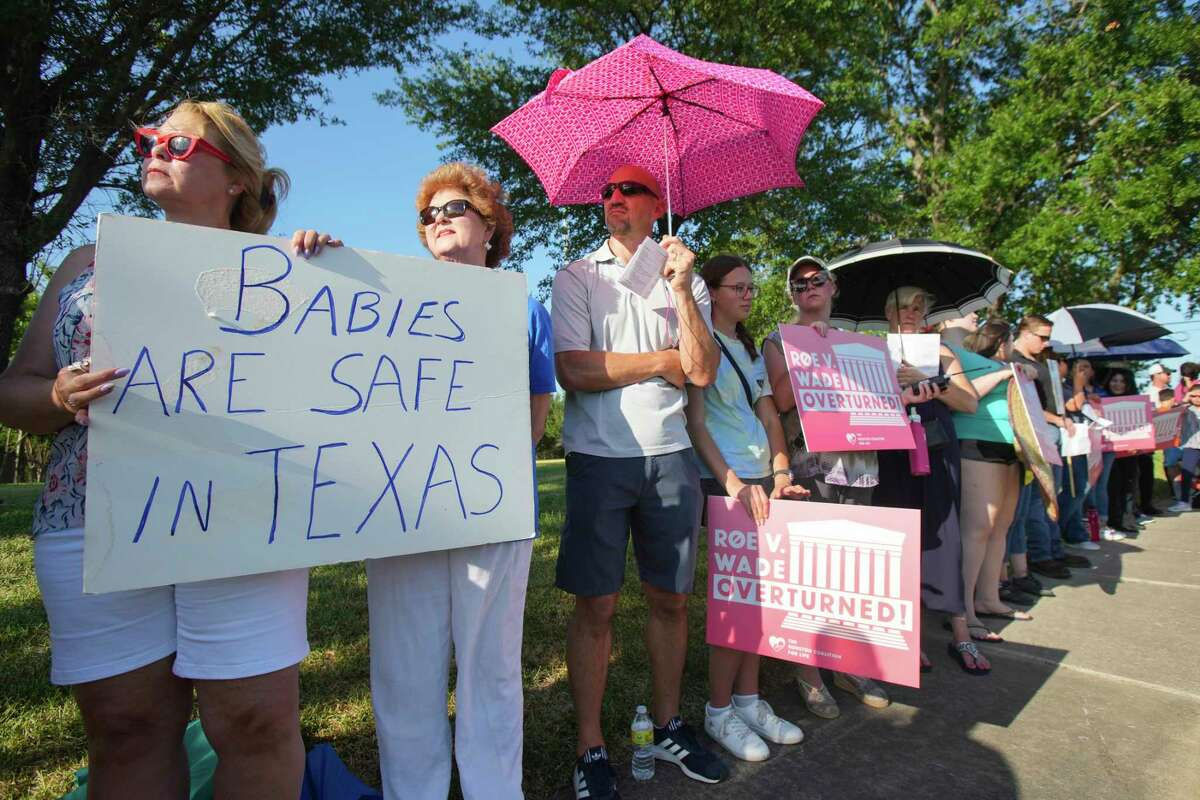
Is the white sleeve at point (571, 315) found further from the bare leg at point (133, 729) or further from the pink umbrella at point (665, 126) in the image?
the bare leg at point (133, 729)

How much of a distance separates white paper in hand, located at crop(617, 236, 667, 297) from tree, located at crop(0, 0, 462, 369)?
24.6 ft

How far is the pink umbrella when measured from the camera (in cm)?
250

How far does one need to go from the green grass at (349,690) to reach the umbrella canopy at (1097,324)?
5.70 meters

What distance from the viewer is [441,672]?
1.94 meters

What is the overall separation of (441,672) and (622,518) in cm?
82

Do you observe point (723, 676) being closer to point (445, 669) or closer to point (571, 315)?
point (445, 669)

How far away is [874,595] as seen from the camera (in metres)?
2.39

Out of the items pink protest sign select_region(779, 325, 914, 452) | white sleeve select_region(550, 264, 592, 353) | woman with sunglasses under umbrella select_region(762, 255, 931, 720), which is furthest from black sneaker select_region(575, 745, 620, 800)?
pink protest sign select_region(779, 325, 914, 452)

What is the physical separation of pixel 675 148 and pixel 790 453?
1615mm

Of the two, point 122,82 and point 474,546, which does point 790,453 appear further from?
point 122,82

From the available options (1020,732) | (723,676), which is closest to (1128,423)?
(1020,732)

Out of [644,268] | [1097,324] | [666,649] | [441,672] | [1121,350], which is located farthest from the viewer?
[1121,350]

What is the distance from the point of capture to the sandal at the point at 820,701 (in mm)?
2893

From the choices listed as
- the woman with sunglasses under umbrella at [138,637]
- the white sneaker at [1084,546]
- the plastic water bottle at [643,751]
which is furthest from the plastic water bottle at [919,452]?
the white sneaker at [1084,546]
